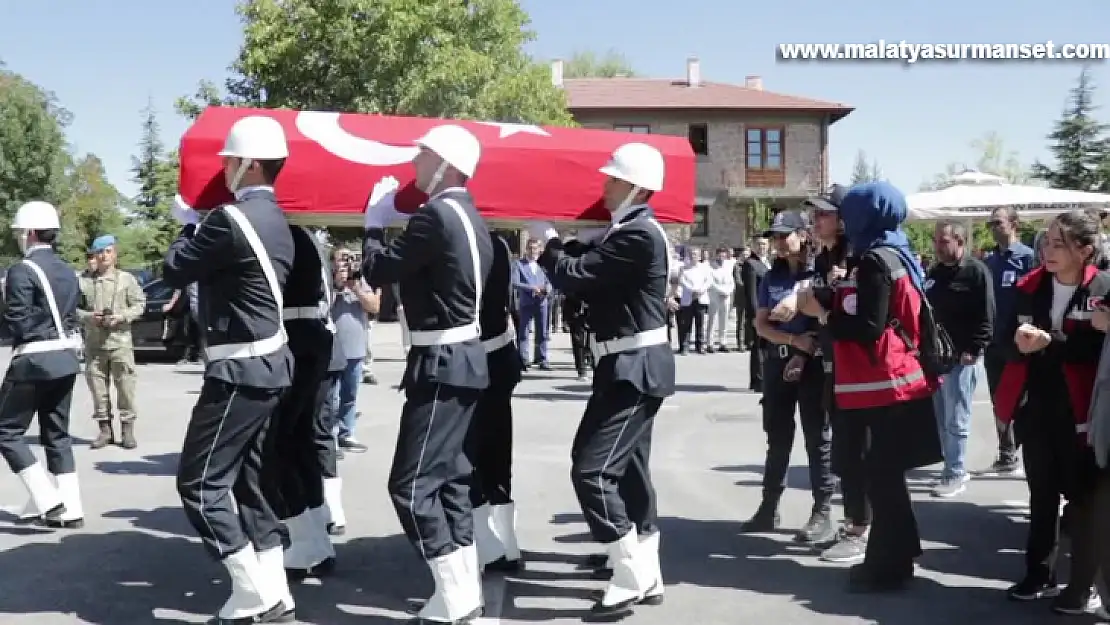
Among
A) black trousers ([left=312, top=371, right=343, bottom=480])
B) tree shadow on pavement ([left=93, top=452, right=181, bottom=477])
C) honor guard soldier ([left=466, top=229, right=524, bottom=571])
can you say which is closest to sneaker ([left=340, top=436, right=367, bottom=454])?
tree shadow on pavement ([left=93, top=452, right=181, bottom=477])

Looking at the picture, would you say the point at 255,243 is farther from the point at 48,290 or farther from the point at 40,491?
the point at 40,491

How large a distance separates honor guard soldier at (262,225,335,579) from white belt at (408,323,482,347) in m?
1.06

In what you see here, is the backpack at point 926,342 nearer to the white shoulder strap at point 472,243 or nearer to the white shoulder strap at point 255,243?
the white shoulder strap at point 472,243

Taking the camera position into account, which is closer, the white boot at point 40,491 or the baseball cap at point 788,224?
the baseball cap at point 788,224

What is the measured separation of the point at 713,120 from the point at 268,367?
39.8m

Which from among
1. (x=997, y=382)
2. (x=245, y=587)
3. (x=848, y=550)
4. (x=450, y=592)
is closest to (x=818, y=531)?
(x=848, y=550)

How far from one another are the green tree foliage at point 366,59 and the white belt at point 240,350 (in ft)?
70.6

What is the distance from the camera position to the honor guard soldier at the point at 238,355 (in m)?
4.76

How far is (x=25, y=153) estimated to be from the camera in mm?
37844

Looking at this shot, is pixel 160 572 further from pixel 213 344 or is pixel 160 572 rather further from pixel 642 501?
pixel 642 501

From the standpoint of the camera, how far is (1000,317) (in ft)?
27.5

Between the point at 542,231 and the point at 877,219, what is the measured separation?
1685mm

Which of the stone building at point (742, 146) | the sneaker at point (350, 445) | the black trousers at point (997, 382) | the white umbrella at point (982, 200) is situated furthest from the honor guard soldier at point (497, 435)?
the stone building at point (742, 146)

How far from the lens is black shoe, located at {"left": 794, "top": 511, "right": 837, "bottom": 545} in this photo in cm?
633
